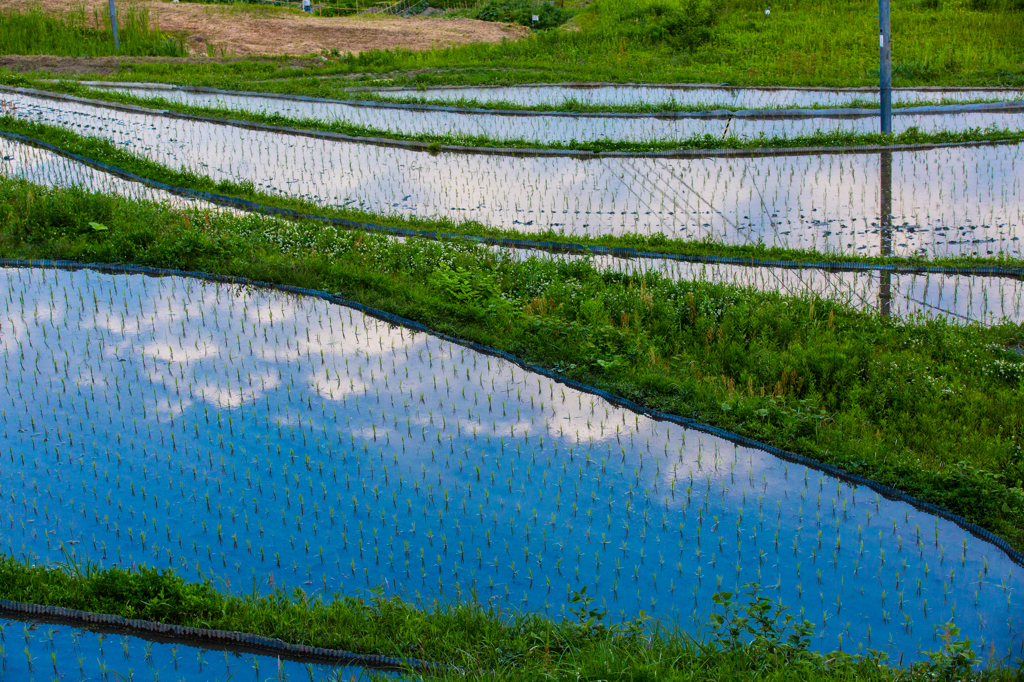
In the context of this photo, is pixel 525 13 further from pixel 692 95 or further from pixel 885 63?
pixel 885 63

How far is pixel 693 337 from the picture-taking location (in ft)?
22.5

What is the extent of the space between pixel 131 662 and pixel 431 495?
5.62ft

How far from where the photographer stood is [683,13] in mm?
17922

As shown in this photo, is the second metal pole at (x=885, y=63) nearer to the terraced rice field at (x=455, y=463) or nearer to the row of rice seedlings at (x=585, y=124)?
the row of rice seedlings at (x=585, y=124)

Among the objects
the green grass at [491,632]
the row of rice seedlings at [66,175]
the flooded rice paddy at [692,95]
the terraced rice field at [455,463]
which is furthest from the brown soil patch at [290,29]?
the green grass at [491,632]

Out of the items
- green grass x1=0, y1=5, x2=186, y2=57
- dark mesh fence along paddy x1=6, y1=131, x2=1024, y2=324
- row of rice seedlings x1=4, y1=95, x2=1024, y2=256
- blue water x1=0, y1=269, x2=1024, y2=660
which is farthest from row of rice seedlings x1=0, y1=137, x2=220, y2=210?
green grass x1=0, y1=5, x2=186, y2=57

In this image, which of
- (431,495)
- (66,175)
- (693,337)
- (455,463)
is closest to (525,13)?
(66,175)

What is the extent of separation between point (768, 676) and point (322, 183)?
8.06m

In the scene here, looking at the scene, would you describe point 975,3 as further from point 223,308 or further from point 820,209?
point 223,308

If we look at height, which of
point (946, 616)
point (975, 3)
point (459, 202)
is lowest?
point (946, 616)

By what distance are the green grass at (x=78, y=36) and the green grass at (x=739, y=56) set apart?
76.8 inches

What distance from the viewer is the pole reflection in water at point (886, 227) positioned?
24.1 feet

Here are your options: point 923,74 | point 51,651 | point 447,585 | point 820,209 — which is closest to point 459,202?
point 820,209

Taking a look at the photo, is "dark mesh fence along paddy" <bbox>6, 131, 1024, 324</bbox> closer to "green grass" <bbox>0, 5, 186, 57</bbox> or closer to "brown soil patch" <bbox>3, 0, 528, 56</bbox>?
"brown soil patch" <bbox>3, 0, 528, 56</bbox>
